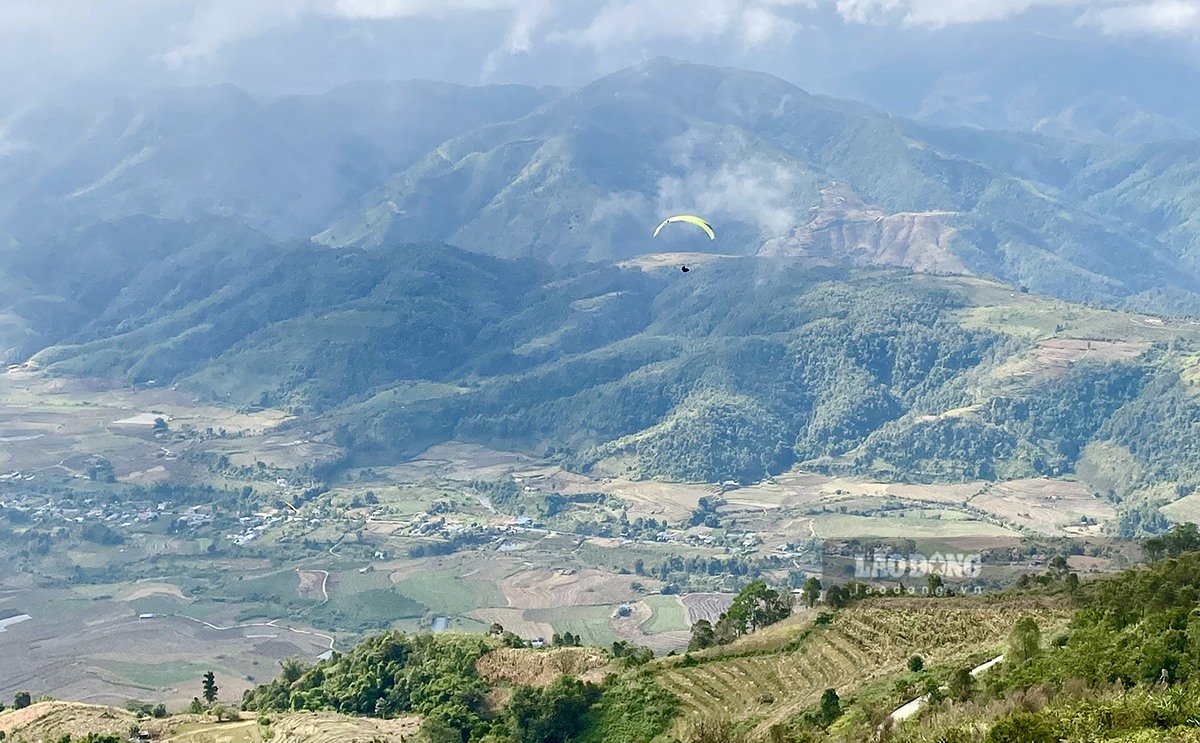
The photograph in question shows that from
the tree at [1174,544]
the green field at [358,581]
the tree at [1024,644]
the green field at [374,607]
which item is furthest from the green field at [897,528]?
the tree at [1024,644]

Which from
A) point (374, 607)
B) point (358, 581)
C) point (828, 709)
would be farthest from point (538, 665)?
point (358, 581)

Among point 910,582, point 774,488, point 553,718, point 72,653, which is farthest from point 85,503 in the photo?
point 553,718

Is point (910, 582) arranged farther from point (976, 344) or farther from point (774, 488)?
point (976, 344)

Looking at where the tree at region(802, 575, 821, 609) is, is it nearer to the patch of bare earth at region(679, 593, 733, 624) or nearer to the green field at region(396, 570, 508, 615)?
the patch of bare earth at region(679, 593, 733, 624)

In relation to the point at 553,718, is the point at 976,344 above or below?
above

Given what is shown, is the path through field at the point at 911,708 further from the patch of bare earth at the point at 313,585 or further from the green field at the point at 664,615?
the patch of bare earth at the point at 313,585

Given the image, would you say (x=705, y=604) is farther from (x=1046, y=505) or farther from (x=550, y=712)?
(x=550, y=712)
